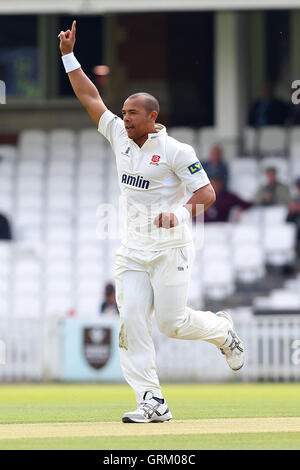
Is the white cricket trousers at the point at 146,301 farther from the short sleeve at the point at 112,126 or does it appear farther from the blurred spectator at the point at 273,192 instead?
the blurred spectator at the point at 273,192

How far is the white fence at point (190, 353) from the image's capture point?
16.1 meters

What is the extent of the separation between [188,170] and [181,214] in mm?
343

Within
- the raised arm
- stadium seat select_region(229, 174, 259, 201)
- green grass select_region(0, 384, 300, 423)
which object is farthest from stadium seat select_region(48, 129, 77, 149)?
the raised arm

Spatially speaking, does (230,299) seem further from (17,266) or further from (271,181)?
(17,266)

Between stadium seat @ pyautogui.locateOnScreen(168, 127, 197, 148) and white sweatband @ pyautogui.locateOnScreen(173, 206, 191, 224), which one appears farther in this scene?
stadium seat @ pyautogui.locateOnScreen(168, 127, 197, 148)

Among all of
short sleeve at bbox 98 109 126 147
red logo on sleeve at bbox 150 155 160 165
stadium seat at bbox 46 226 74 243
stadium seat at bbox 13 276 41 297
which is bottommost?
stadium seat at bbox 13 276 41 297

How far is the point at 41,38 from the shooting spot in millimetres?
23172

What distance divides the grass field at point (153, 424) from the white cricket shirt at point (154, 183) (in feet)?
4.09

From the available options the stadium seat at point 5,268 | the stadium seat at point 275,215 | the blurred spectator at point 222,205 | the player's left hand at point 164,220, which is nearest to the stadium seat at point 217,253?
the blurred spectator at point 222,205

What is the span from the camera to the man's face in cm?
759

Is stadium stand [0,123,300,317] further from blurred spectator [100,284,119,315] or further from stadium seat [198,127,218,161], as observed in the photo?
blurred spectator [100,284,119,315]

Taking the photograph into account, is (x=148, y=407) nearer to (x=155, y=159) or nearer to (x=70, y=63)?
(x=155, y=159)

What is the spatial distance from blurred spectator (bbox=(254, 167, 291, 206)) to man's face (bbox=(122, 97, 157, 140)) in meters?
11.6
